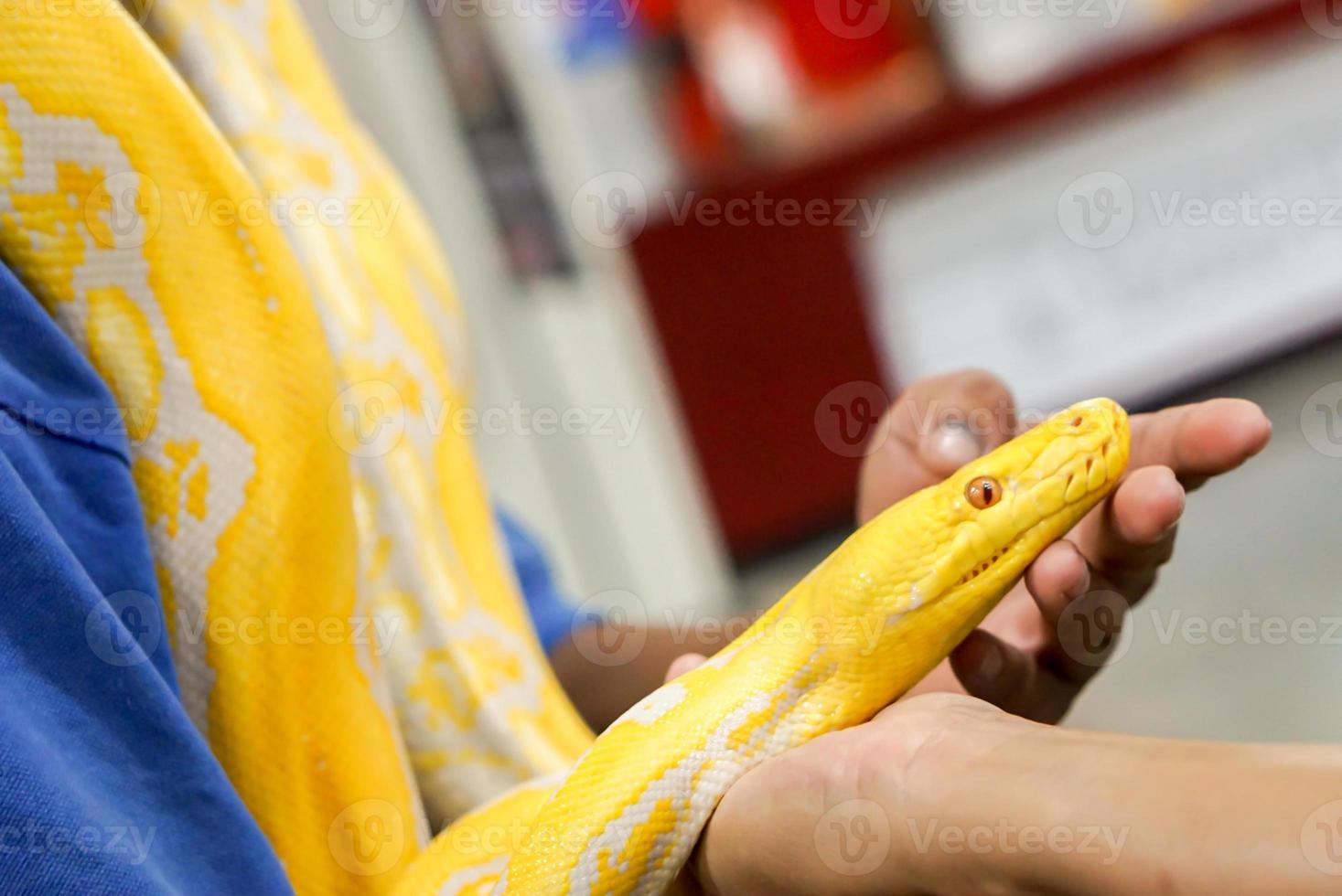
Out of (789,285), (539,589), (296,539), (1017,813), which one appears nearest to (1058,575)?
(1017,813)

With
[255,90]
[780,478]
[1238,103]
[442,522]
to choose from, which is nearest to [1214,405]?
[442,522]

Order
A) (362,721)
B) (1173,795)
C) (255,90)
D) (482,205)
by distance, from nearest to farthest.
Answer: (1173,795) < (362,721) < (255,90) < (482,205)

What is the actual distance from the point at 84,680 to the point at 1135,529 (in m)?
0.72

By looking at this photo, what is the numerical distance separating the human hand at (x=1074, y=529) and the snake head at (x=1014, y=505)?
20 millimetres

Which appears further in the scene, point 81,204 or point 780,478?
point 780,478

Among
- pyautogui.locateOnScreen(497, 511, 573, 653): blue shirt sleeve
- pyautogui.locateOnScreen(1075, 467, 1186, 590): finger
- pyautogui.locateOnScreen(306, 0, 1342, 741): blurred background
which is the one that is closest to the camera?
pyautogui.locateOnScreen(1075, 467, 1186, 590): finger

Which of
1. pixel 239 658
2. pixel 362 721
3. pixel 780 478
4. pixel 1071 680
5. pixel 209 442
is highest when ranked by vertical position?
pixel 209 442

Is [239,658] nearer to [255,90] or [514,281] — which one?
[255,90]

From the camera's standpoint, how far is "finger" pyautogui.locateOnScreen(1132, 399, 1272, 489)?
81cm

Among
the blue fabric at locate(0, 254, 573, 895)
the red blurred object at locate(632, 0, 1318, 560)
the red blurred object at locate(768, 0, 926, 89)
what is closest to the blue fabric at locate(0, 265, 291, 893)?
the blue fabric at locate(0, 254, 573, 895)

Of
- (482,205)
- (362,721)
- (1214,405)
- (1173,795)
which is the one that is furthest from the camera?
(482,205)

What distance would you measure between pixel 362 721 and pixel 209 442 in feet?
0.90

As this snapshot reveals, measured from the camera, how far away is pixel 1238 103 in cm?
380

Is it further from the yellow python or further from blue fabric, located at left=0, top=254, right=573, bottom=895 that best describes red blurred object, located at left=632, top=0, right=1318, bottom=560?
→ blue fabric, located at left=0, top=254, right=573, bottom=895
